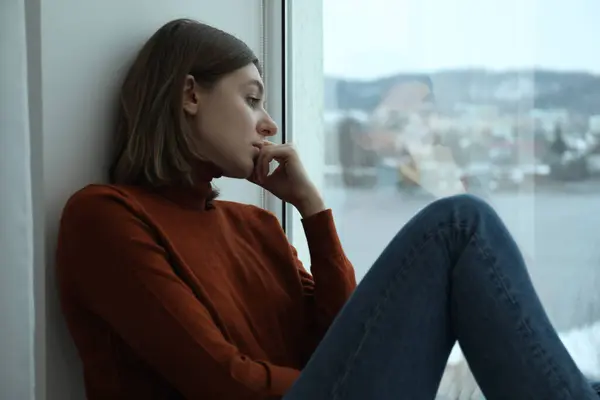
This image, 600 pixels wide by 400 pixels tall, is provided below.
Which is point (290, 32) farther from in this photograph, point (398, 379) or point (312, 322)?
point (398, 379)

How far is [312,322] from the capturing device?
139 cm

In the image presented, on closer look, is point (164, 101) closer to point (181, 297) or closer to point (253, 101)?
point (253, 101)

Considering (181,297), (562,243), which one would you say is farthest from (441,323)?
(562,243)

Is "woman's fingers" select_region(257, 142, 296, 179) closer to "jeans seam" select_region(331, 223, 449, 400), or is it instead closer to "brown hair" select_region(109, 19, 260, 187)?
"brown hair" select_region(109, 19, 260, 187)

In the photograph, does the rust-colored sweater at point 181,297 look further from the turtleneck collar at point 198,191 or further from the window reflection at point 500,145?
the window reflection at point 500,145

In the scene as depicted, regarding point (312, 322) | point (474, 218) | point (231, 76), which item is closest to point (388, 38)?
point (231, 76)

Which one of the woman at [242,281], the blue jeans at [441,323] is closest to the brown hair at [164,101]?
the woman at [242,281]

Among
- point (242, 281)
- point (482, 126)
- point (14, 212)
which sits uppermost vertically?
point (482, 126)

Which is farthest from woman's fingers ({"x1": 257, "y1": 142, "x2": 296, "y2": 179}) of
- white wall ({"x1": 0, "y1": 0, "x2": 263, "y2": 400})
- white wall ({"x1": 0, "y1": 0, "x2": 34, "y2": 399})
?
white wall ({"x1": 0, "y1": 0, "x2": 34, "y2": 399})

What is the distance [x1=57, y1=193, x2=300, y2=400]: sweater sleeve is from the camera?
3.52ft

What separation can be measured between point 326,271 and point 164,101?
39 centimetres

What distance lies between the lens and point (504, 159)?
1637 millimetres

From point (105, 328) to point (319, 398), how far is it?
0.38 m

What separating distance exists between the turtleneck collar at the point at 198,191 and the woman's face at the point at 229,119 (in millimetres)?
19
